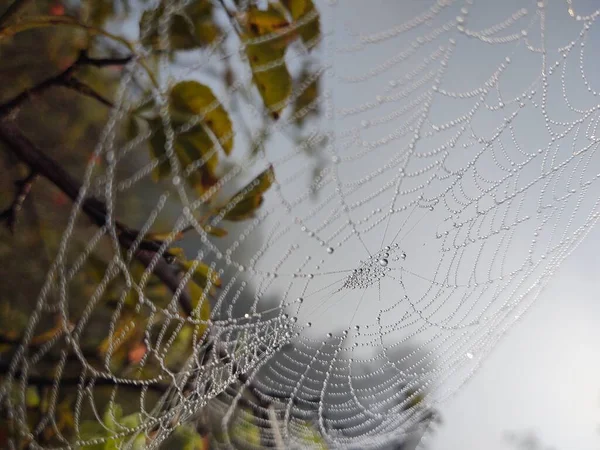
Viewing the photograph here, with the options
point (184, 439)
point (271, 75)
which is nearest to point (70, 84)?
A: point (271, 75)

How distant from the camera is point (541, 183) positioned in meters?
0.50

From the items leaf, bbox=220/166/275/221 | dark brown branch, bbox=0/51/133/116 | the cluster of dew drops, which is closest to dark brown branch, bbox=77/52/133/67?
dark brown branch, bbox=0/51/133/116

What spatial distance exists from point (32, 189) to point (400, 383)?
42 centimetres

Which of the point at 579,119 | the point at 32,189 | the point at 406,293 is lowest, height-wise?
the point at 406,293

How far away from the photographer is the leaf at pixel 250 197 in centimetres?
32

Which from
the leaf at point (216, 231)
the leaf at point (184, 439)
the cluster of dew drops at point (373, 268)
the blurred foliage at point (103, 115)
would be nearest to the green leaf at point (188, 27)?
the blurred foliage at point (103, 115)

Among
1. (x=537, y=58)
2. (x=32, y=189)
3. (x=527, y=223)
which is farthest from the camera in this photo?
(x=527, y=223)

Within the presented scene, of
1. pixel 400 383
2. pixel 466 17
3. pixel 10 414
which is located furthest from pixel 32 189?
pixel 400 383

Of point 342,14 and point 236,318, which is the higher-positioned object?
point 342,14

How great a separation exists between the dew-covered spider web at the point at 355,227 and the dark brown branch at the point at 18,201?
0.11 feet

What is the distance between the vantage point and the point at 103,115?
0.99 feet

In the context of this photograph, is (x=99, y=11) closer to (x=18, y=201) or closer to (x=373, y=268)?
(x=18, y=201)

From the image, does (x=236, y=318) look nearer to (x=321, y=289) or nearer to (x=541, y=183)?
(x=321, y=289)

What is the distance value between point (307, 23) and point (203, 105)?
77 millimetres
